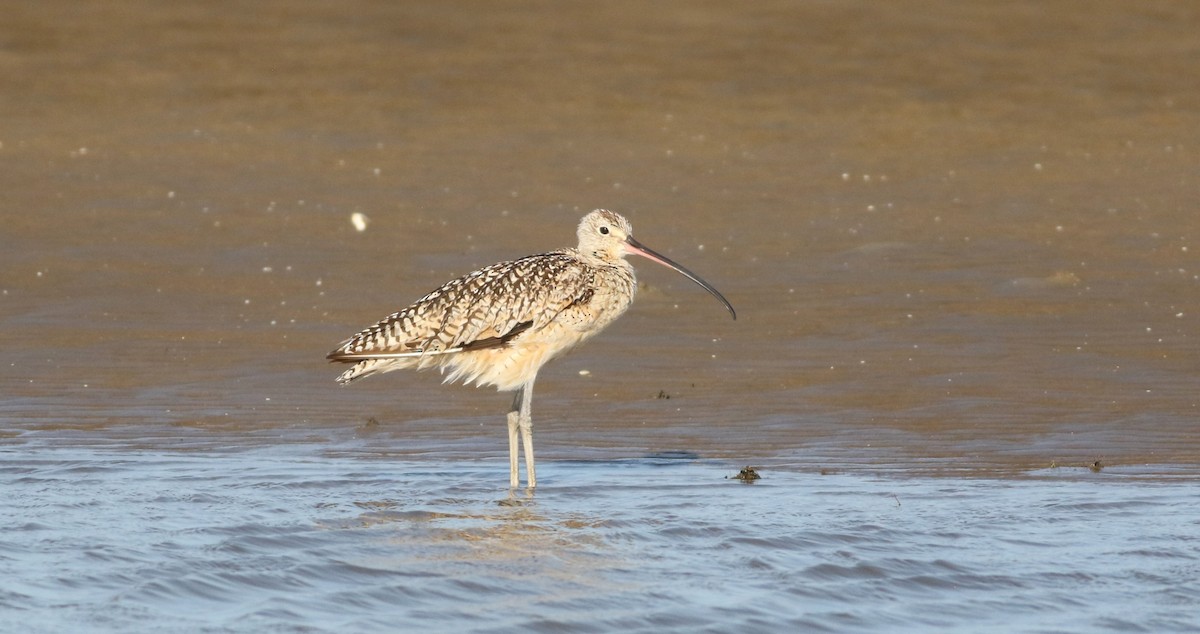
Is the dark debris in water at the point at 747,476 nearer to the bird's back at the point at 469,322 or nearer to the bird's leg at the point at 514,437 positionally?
the bird's leg at the point at 514,437

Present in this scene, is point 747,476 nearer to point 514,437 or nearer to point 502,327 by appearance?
point 514,437

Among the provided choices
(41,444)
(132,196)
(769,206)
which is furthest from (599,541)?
(132,196)

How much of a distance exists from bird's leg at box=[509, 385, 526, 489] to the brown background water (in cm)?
13

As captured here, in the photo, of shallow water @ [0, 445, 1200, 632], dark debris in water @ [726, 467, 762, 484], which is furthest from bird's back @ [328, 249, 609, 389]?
dark debris in water @ [726, 467, 762, 484]

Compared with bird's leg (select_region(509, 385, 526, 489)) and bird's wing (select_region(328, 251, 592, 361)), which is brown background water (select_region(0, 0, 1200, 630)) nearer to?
bird's leg (select_region(509, 385, 526, 489))

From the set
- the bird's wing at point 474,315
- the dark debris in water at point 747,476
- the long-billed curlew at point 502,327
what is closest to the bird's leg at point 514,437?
the long-billed curlew at point 502,327

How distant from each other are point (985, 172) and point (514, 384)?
22.5 feet

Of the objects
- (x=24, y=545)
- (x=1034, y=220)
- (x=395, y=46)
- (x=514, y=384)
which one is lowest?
(x=24, y=545)

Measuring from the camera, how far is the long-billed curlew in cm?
829

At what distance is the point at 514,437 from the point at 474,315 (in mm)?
579

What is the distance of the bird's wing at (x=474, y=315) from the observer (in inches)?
326

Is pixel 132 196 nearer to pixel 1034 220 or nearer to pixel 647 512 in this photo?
pixel 1034 220

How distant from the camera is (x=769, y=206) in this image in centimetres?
1355

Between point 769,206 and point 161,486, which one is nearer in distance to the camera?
point 161,486
